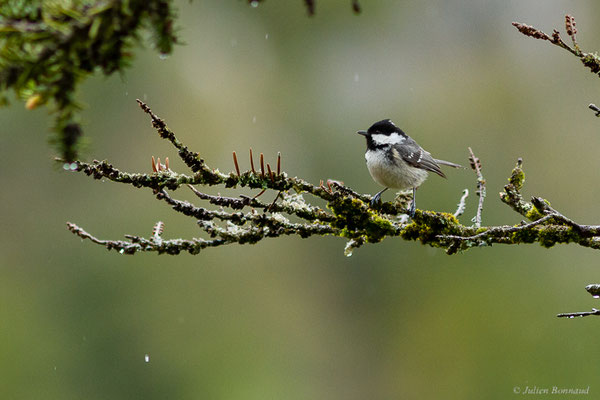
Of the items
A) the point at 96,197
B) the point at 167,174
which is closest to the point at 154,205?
the point at 96,197

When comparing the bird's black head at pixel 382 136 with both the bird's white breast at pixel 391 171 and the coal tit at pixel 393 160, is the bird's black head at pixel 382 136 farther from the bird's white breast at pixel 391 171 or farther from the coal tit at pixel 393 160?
the bird's white breast at pixel 391 171

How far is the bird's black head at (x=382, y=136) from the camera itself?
17.3ft

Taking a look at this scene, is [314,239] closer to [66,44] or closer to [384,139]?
[384,139]

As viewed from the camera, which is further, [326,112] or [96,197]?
[326,112]

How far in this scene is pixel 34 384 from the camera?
19.1 meters

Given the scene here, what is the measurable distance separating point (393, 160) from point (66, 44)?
380cm

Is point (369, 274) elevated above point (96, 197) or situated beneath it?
situated beneath

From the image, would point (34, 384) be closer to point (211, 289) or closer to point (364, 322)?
point (211, 289)

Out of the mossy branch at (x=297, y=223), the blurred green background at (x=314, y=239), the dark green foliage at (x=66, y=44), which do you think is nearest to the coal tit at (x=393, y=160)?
the mossy branch at (x=297, y=223)

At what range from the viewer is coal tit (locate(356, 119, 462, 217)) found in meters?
5.07

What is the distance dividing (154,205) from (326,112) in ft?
24.0

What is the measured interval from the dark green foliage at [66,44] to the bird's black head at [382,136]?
12.6 ft

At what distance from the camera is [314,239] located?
2666 cm

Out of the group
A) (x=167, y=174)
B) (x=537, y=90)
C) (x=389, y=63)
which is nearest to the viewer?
(x=167, y=174)
